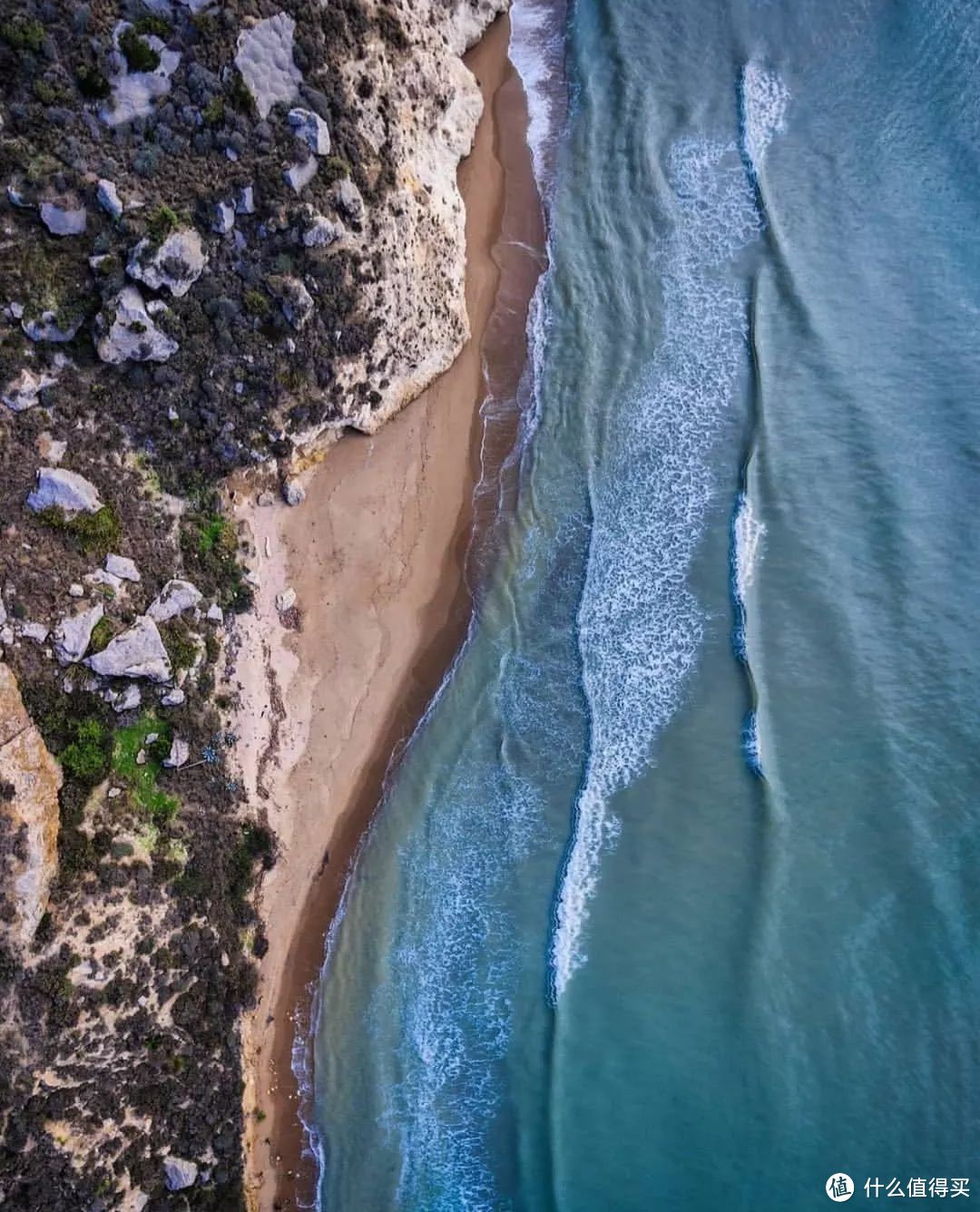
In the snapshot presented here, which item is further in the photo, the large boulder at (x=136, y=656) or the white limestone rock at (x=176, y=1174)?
the white limestone rock at (x=176, y=1174)

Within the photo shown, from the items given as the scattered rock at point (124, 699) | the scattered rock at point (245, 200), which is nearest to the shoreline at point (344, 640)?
the scattered rock at point (124, 699)

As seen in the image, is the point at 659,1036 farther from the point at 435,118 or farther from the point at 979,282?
the point at 435,118

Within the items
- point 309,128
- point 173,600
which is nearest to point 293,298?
point 309,128

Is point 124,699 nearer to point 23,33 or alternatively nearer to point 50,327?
point 50,327

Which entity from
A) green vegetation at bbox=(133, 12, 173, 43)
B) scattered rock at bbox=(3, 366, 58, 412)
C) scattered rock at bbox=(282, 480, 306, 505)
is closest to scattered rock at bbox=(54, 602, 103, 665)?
scattered rock at bbox=(3, 366, 58, 412)

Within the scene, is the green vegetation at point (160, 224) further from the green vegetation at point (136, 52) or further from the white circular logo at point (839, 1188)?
the white circular logo at point (839, 1188)
